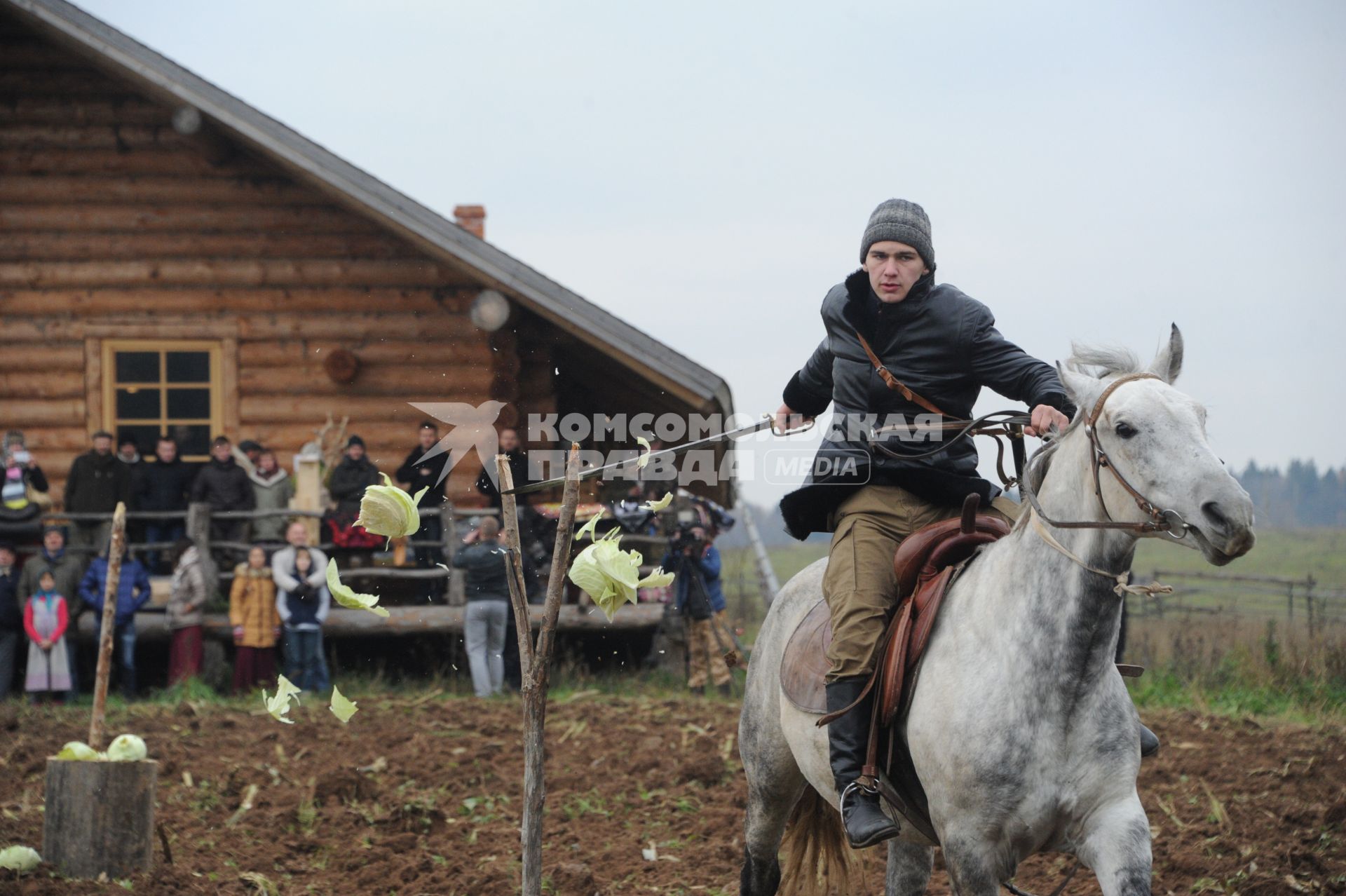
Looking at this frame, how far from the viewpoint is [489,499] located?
12.2m

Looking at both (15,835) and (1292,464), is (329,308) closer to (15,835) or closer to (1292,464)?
(15,835)

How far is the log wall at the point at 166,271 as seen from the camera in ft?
44.5

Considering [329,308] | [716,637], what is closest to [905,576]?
[716,637]

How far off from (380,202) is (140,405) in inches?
146

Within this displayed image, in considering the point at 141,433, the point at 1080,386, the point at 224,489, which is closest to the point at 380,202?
the point at 224,489

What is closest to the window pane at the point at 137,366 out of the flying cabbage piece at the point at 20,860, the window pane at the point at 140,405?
the window pane at the point at 140,405

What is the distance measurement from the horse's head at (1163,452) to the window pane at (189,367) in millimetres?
11866

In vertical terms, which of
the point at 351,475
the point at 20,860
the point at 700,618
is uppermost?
the point at 351,475

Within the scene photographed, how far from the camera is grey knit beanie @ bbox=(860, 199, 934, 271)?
13.9 feet

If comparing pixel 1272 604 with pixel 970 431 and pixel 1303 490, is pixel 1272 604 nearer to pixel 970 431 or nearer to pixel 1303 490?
pixel 970 431

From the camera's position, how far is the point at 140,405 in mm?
13789

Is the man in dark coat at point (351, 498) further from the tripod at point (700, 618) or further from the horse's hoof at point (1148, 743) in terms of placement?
the horse's hoof at point (1148, 743)

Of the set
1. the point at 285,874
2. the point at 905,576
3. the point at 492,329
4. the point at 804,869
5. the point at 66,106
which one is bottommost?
the point at 285,874

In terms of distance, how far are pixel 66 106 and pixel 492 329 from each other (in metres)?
5.22
